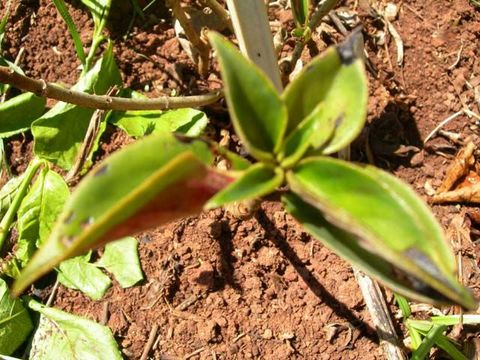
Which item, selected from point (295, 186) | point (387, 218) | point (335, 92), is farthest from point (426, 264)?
point (335, 92)

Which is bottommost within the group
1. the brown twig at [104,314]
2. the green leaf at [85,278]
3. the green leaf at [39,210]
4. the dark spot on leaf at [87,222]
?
the brown twig at [104,314]

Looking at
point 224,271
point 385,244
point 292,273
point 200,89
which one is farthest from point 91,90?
point 385,244

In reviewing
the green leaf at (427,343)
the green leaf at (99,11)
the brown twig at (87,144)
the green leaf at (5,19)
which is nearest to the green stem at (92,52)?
the green leaf at (99,11)

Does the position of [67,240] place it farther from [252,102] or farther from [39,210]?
[39,210]

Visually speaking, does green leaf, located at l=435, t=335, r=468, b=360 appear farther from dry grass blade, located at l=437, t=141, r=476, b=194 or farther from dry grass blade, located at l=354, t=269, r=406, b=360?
dry grass blade, located at l=437, t=141, r=476, b=194

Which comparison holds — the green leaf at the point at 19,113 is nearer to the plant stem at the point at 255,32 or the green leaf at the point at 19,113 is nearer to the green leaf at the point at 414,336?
the plant stem at the point at 255,32
